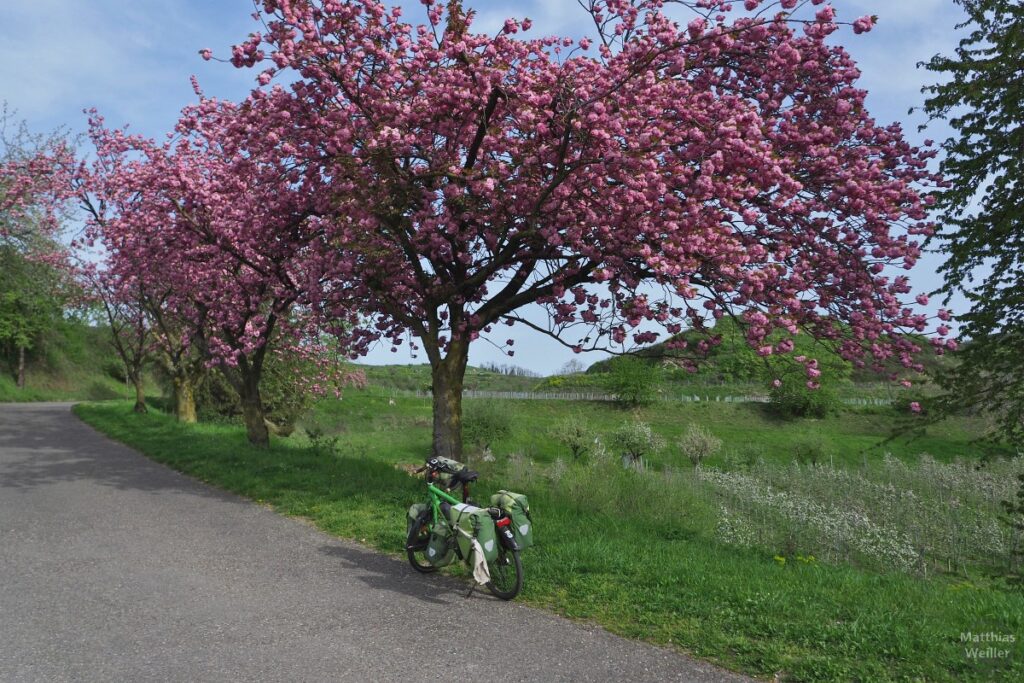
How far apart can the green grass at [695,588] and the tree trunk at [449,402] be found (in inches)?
34.6

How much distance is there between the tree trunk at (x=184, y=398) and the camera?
1133 inches

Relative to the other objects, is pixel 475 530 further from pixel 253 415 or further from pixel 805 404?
pixel 805 404

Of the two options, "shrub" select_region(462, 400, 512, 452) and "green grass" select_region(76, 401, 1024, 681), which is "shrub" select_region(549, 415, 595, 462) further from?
"green grass" select_region(76, 401, 1024, 681)

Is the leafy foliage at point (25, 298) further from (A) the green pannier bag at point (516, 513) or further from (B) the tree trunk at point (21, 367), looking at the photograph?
(A) the green pannier bag at point (516, 513)

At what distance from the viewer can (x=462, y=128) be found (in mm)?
12312

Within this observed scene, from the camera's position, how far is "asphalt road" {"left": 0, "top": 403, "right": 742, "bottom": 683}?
5410mm

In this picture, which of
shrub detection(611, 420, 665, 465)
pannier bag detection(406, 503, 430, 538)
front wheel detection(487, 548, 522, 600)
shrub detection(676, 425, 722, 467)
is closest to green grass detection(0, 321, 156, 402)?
shrub detection(611, 420, 665, 465)

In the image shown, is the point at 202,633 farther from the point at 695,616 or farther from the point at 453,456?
the point at 453,456

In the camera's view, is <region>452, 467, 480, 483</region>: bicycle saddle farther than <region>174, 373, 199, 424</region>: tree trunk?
No

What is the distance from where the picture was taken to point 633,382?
40562 mm

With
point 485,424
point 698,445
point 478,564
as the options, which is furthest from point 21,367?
point 478,564

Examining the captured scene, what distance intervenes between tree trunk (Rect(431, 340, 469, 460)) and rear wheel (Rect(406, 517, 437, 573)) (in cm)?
514

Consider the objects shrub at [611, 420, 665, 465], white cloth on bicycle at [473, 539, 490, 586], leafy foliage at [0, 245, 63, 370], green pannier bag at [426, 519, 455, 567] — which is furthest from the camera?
shrub at [611, 420, 665, 465]

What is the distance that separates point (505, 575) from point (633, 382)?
3405 cm
